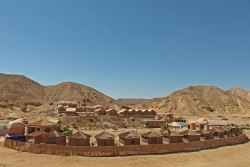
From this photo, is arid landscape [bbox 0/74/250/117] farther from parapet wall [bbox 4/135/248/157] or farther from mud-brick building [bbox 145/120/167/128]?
parapet wall [bbox 4/135/248/157]

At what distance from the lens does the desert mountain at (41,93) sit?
10375 centimetres

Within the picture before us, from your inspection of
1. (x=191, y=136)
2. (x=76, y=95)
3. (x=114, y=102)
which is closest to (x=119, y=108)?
(x=114, y=102)

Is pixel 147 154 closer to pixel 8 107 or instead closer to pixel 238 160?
pixel 238 160

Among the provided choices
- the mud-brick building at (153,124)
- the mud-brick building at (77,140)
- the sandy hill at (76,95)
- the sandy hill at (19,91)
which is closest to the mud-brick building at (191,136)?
the mud-brick building at (77,140)

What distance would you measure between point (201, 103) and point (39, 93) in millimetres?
64094

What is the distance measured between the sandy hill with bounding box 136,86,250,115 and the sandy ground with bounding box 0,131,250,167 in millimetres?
79355

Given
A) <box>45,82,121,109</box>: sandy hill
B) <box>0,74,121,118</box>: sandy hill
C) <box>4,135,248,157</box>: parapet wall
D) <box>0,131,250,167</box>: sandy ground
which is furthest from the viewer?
<box>45,82,121,109</box>: sandy hill

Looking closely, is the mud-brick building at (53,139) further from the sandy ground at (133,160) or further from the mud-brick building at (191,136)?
the mud-brick building at (191,136)

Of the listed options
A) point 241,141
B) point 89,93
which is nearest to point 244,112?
point 89,93

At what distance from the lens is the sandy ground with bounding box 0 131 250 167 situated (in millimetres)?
25656

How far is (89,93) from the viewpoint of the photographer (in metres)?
124

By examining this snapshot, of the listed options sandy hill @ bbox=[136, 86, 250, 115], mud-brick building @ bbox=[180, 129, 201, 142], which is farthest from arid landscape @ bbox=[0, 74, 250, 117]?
mud-brick building @ bbox=[180, 129, 201, 142]

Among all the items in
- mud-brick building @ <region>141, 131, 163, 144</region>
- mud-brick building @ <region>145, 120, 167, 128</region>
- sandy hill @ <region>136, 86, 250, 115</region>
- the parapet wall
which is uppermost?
sandy hill @ <region>136, 86, 250, 115</region>

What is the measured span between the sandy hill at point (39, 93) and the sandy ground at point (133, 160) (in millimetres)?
67930
